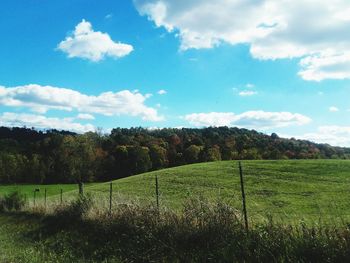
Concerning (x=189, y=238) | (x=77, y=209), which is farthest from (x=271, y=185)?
(x=189, y=238)

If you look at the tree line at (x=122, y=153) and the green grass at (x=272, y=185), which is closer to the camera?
the green grass at (x=272, y=185)

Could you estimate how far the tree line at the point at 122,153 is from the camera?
111550mm

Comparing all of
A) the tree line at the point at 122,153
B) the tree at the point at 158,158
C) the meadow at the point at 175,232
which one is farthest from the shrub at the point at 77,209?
the tree at the point at 158,158

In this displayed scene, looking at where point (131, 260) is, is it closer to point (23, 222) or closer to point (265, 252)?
point (265, 252)

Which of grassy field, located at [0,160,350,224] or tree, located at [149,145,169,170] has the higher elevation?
tree, located at [149,145,169,170]

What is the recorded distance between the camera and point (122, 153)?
122625 mm

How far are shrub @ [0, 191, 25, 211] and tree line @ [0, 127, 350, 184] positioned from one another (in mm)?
73659

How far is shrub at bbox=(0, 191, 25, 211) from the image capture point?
33688 millimetres

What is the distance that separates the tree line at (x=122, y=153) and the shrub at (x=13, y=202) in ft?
242

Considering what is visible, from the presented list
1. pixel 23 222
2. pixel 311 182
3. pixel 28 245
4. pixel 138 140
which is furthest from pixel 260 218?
pixel 138 140

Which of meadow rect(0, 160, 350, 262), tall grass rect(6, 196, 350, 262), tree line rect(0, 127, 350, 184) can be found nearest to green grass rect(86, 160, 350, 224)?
meadow rect(0, 160, 350, 262)

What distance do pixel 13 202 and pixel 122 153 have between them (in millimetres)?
88366

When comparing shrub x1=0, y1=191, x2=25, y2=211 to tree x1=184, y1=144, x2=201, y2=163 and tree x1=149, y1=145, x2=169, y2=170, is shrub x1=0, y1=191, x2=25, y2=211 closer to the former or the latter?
tree x1=184, y1=144, x2=201, y2=163

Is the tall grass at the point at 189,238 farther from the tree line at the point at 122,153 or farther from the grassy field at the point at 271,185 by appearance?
the tree line at the point at 122,153
